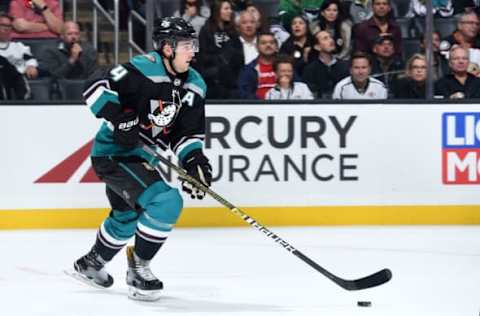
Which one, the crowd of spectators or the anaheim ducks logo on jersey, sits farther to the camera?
the crowd of spectators

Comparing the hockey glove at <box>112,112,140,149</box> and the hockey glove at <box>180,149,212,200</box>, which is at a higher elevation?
the hockey glove at <box>112,112,140,149</box>

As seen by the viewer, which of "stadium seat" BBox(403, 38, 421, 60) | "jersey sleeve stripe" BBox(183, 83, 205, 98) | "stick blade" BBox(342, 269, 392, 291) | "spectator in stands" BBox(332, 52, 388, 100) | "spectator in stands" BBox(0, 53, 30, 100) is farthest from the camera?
"stadium seat" BBox(403, 38, 421, 60)

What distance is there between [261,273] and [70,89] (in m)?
1.90

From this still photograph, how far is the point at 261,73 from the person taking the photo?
6938 millimetres

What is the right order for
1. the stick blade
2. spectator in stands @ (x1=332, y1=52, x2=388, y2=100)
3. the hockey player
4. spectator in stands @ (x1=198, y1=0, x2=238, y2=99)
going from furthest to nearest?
spectator in stands @ (x1=332, y1=52, x2=388, y2=100), spectator in stands @ (x1=198, y1=0, x2=238, y2=99), the hockey player, the stick blade

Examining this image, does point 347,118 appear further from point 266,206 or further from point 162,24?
point 162,24

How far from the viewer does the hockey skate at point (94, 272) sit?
4.96 metres

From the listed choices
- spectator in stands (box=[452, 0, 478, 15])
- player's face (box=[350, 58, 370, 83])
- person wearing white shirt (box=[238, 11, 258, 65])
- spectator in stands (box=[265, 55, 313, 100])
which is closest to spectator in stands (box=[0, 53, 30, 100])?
person wearing white shirt (box=[238, 11, 258, 65])

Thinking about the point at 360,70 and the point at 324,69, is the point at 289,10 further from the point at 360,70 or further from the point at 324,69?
the point at 360,70

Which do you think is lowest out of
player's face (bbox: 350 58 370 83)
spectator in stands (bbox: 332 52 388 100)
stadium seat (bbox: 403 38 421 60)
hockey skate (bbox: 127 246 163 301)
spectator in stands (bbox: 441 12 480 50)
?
hockey skate (bbox: 127 246 163 301)

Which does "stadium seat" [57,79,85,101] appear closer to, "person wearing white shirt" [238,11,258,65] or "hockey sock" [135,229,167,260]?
"person wearing white shirt" [238,11,258,65]

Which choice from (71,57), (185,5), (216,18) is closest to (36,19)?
(71,57)

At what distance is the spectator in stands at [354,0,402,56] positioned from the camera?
700cm

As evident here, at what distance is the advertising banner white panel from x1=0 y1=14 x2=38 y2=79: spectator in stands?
0.71 feet
